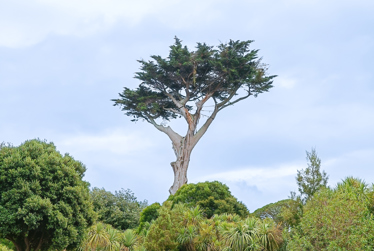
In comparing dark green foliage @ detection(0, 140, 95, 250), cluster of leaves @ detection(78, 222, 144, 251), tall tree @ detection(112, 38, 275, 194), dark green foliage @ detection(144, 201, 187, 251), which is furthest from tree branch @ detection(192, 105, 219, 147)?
dark green foliage @ detection(0, 140, 95, 250)

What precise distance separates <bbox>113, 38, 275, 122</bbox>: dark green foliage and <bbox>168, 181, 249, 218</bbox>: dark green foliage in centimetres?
927

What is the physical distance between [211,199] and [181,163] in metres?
8.50

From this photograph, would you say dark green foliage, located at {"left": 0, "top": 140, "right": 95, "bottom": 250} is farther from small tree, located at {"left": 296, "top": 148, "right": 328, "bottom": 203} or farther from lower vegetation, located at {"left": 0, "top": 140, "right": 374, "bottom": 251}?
small tree, located at {"left": 296, "top": 148, "right": 328, "bottom": 203}

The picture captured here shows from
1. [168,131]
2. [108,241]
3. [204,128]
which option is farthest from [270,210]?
[108,241]

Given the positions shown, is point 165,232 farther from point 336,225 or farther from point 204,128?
point 204,128

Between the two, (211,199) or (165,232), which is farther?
(211,199)

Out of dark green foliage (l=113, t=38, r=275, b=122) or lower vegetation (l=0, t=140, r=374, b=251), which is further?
dark green foliage (l=113, t=38, r=275, b=122)

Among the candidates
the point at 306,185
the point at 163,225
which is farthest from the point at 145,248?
the point at 306,185

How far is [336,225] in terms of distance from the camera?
13625 millimetres

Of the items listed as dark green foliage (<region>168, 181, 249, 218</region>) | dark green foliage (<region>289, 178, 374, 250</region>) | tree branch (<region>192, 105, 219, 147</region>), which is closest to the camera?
dark green foliage (<region>289, 178, 374, 250</region>)

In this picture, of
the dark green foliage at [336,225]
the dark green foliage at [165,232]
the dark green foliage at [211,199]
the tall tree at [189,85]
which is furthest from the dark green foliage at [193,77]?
the dark green foliage at [336,225]

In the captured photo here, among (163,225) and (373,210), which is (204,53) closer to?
(163,225)

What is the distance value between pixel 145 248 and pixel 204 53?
18451mm

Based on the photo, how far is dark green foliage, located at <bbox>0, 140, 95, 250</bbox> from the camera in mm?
15422
